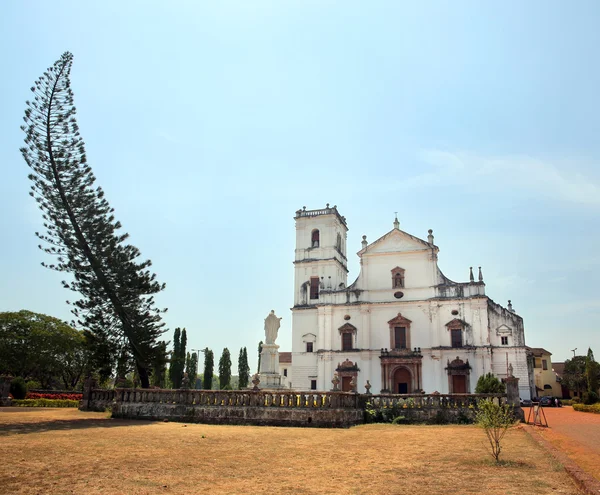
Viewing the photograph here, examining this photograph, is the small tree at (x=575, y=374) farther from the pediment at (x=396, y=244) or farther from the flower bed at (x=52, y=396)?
the flower bed at (x=52, y=396)

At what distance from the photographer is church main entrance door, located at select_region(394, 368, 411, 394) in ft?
130

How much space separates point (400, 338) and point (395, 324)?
118 cm

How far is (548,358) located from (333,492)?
231ft

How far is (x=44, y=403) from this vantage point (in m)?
28.8

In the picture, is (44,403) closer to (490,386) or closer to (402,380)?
(402,380)

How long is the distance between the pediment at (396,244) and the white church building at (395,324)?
0.27 ft

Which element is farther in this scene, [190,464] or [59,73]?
[59,73]

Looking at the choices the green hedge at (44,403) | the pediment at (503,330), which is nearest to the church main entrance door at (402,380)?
the pediment at (503,330)

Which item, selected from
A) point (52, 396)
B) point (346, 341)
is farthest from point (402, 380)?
point (52, 396)

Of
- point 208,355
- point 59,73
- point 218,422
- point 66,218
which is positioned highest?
point 59,73

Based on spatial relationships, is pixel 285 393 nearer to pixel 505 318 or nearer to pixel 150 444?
pixel 150 444

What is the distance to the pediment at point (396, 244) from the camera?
137 feet

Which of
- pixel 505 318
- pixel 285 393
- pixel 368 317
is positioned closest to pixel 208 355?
pixel 368 317

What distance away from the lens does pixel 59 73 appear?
19578 millimetres
